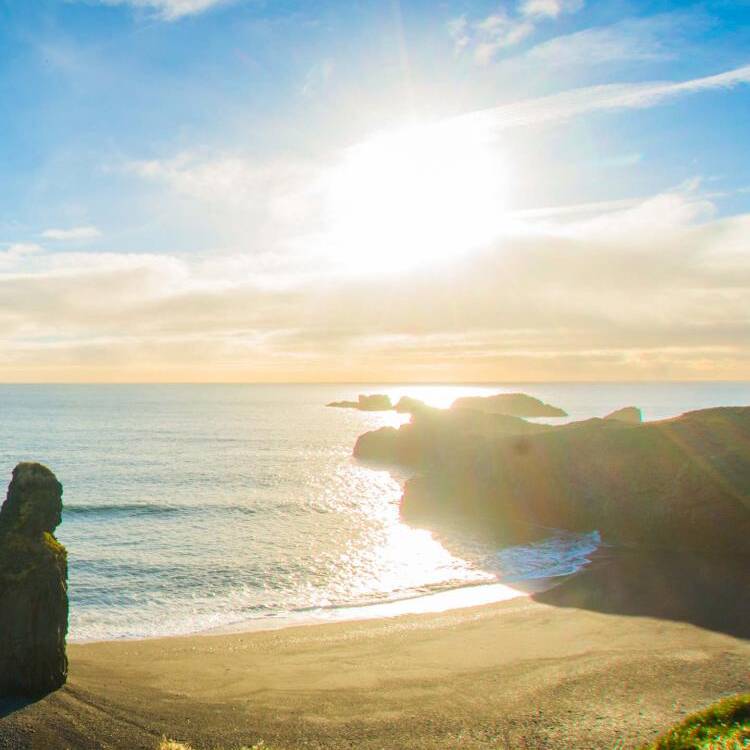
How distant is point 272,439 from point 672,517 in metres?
86.9

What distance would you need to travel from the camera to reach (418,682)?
1927 centimetres

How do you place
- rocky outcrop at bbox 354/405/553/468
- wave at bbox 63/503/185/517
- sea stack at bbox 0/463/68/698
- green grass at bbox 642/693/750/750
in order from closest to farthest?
green grass at bbox 642/693/750/750
sea stack at bbox 0/463/68/698
wave at bbox 63/503/185/517
rocky outcrop at bbox 354/405/553/468

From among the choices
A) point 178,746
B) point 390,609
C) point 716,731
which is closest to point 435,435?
point 390,609

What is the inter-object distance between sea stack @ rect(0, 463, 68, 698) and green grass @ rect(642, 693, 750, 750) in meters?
14.9

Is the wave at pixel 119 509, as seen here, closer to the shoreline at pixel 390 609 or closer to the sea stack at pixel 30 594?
the shoreline at pixel 390 609

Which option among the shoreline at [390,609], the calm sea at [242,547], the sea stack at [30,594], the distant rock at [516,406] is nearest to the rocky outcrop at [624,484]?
the calm sea at [242,547]

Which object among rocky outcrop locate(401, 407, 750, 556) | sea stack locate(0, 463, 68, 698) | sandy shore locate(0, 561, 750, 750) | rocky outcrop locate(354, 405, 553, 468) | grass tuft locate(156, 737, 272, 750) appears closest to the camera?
grass tuft locate(156, 737, 272, 750)

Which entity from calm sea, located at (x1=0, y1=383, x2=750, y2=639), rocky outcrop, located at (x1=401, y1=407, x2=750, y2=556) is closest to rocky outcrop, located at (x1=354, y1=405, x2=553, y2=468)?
calm sea, located at (x1=0, y1=383, x2=750, y2=639)

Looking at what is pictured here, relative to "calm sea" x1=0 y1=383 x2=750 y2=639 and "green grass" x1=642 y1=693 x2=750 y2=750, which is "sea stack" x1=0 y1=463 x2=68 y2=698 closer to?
"calm sea" x1=0 y1=383 x2=750 y2=639

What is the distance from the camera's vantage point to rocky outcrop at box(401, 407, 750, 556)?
119 ft

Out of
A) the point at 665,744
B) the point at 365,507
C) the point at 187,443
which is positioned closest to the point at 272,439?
the point at 187,443

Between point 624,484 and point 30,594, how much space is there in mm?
34634

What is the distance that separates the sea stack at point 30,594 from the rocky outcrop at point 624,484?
3121 cm

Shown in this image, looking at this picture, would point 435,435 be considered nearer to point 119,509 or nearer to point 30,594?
point 119,509
